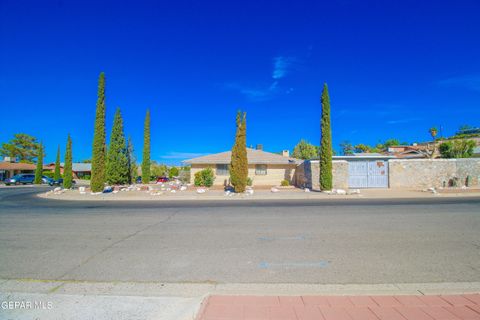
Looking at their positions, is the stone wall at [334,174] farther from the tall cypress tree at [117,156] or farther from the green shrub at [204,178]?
the tall cypress tree at [117,156]

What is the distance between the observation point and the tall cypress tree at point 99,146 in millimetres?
21141

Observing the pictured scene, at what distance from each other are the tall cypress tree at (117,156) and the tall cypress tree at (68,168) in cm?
515

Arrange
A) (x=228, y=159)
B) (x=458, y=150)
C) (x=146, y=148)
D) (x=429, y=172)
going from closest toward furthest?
(x=429, y=172) → (x=458, y=150) → (x=228, y=159) → (x=146, y=148)

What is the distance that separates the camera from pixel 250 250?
5.47 m

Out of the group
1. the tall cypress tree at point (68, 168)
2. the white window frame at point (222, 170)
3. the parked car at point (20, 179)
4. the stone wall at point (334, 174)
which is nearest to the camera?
the stone wall at point (334, 174)

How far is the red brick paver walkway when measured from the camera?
2.90 meters

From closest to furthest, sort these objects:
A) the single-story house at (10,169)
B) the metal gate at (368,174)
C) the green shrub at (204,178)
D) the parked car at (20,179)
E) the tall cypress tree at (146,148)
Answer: the metal gate at (368,174) → the green shrub at (204,178) → the tall cypress tree at (146,148) → the parked car at (20,179) → the single-story house at (10,169)

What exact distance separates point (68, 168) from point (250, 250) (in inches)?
1232

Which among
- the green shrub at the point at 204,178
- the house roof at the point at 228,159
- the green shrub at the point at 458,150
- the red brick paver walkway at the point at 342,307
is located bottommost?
the red brick paver walkway at the point at 342,307

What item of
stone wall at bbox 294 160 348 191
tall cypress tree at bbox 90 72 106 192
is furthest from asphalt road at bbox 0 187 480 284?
stone wall at bbox 294 160 348 191

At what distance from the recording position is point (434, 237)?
629cm

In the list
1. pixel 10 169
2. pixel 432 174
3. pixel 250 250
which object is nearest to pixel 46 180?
pixel 10 169

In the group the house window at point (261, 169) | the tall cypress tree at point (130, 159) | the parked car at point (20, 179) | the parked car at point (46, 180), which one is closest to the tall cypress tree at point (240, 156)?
the house window at point (261, 169)

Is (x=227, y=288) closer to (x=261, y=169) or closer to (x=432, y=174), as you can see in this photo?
(x=432, y=174)
